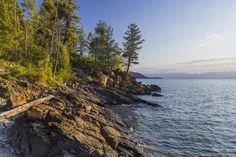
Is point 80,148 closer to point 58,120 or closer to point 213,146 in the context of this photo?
point 58,120

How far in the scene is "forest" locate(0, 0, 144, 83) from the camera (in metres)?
29.0

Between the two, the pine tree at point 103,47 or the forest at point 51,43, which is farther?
the pine tree at point 103,47

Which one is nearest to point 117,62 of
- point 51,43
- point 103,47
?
point 103,47

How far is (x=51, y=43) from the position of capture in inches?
1326

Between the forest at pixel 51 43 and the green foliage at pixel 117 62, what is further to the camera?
the green foliage at pixel 117 62

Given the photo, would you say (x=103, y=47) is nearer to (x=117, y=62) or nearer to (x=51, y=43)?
(x=117, y=62)

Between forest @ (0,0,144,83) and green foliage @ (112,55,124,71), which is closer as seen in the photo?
forest @ (0,0,144,83)

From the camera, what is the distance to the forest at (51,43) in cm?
2898

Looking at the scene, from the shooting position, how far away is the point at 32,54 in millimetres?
35719

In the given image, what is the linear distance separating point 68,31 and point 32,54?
12.1m

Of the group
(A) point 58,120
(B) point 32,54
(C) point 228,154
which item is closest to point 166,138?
(C) point 228,154

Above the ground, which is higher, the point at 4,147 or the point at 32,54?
the point at 32,54

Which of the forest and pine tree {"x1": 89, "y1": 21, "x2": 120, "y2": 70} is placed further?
pine tree {"x1": 89, "y1": 21, "x2": 120, "y2": 70}

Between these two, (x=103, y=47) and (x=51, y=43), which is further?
(x=103, y=47)
